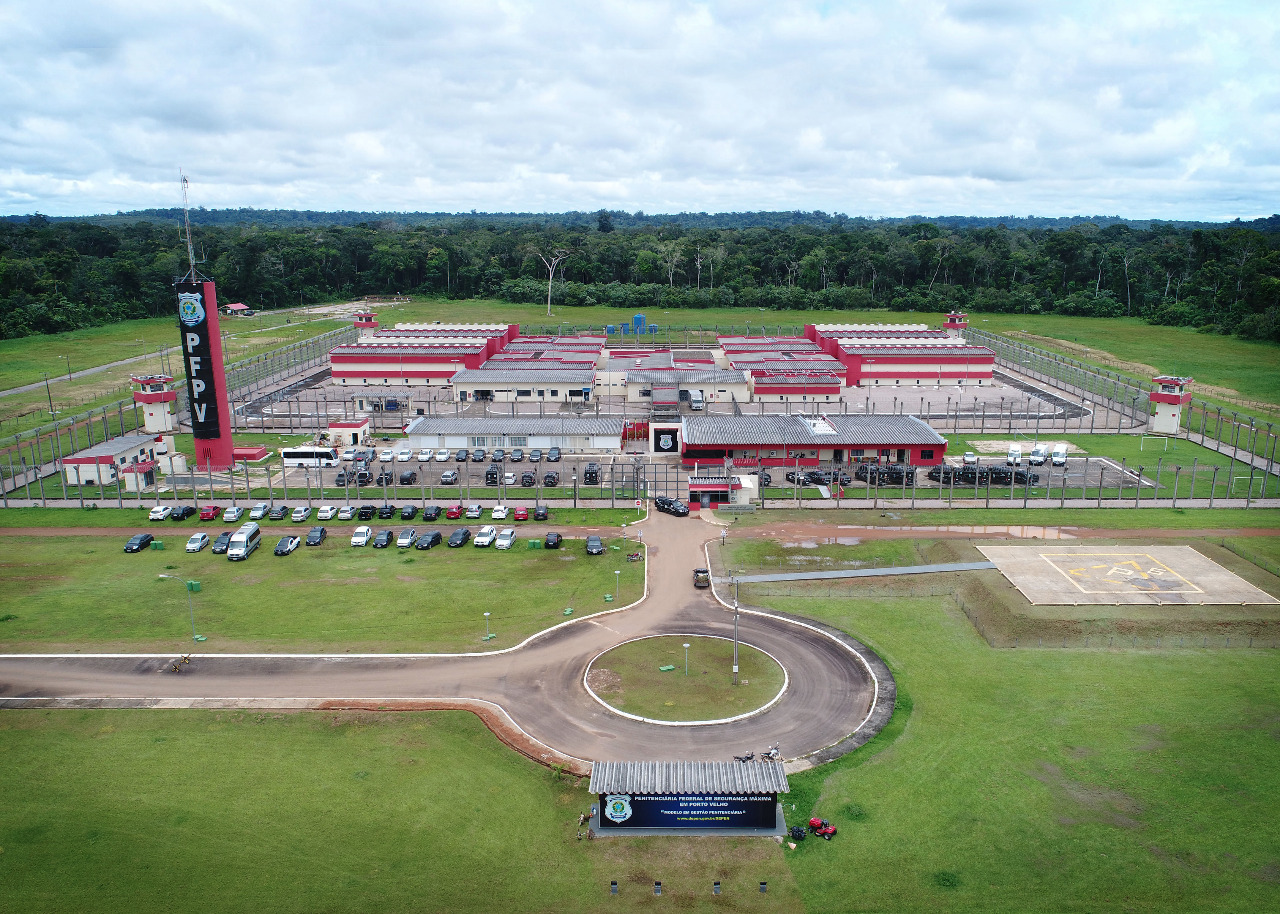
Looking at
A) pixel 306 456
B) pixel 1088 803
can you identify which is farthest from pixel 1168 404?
pixel 306 456

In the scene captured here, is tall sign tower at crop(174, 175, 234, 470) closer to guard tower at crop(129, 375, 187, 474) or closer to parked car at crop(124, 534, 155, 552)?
guard tower at crop(129, 375, 187, 474)

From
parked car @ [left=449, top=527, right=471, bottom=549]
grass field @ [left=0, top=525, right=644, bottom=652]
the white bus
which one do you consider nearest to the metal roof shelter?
grass field @ [left=0, top=525, right=644, bottom=652]

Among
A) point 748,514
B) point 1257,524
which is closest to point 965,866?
point 748,514

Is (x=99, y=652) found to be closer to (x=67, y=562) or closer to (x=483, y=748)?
(x=67, y=562)

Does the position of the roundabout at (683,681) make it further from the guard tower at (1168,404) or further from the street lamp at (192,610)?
the guard tower at (1168,404)

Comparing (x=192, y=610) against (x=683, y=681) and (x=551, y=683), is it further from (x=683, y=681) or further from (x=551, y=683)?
(x=683, y=681)

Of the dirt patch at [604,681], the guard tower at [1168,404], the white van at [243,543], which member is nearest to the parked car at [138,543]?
the white van at [243,543]

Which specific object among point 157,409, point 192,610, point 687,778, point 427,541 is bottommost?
point 192,610
